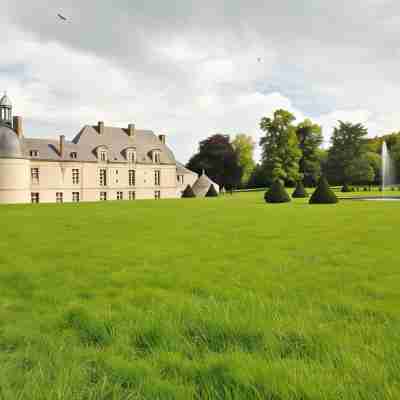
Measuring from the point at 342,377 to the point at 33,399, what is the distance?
191cm

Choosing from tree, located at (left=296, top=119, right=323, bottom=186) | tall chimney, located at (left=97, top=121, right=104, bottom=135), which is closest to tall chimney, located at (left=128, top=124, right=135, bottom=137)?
tall chimney, located at (left=97, top=121, right=104, bottom=135)

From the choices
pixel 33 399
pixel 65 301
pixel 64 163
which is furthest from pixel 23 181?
pixel 33 399

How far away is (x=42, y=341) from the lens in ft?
9.64

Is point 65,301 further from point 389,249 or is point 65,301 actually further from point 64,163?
point 64,163

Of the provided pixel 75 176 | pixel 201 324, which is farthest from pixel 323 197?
pixel 75 176

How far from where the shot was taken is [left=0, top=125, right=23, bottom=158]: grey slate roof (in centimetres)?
3472

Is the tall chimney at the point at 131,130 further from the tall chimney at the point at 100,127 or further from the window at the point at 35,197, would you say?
the window at the point at 35,197

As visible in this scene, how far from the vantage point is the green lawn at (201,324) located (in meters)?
2.13

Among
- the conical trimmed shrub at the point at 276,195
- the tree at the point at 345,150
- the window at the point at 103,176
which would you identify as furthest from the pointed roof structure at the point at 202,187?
the tree at the point at 345,150

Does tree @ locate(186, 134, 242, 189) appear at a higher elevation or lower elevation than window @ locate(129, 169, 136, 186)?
higher

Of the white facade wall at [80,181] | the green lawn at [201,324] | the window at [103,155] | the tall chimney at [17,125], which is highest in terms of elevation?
the tall chimney at [17,125]

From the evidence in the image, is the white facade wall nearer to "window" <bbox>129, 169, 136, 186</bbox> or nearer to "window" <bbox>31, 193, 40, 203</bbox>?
"window" <bbox>129, 169, 136, 186</bbox>

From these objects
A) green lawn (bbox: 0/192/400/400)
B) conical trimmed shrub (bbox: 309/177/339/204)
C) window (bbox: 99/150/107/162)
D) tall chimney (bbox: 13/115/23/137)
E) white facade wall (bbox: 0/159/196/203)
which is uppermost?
tall chimney (bbox: 13/115/23/137)

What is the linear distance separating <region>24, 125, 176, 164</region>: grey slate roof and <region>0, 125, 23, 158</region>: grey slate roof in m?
2.32
